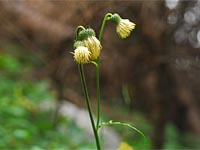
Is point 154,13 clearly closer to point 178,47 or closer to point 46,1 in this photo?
point 178,47

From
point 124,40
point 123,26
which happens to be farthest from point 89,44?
point 124,40

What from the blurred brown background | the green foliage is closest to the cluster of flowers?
the green foliage

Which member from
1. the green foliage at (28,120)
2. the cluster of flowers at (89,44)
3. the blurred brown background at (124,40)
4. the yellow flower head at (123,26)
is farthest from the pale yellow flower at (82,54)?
the blurred brown background at (124,40)

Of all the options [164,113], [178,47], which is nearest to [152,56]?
[178,47]

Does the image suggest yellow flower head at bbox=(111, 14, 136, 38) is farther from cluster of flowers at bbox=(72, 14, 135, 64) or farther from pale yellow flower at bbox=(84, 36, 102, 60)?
pale yellow flower at bbox=(84, 36, 102, 60)

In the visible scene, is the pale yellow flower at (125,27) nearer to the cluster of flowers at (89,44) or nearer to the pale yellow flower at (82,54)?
the cluster of flowers at (89,44)

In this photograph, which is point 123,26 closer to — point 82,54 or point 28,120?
point 82,54
